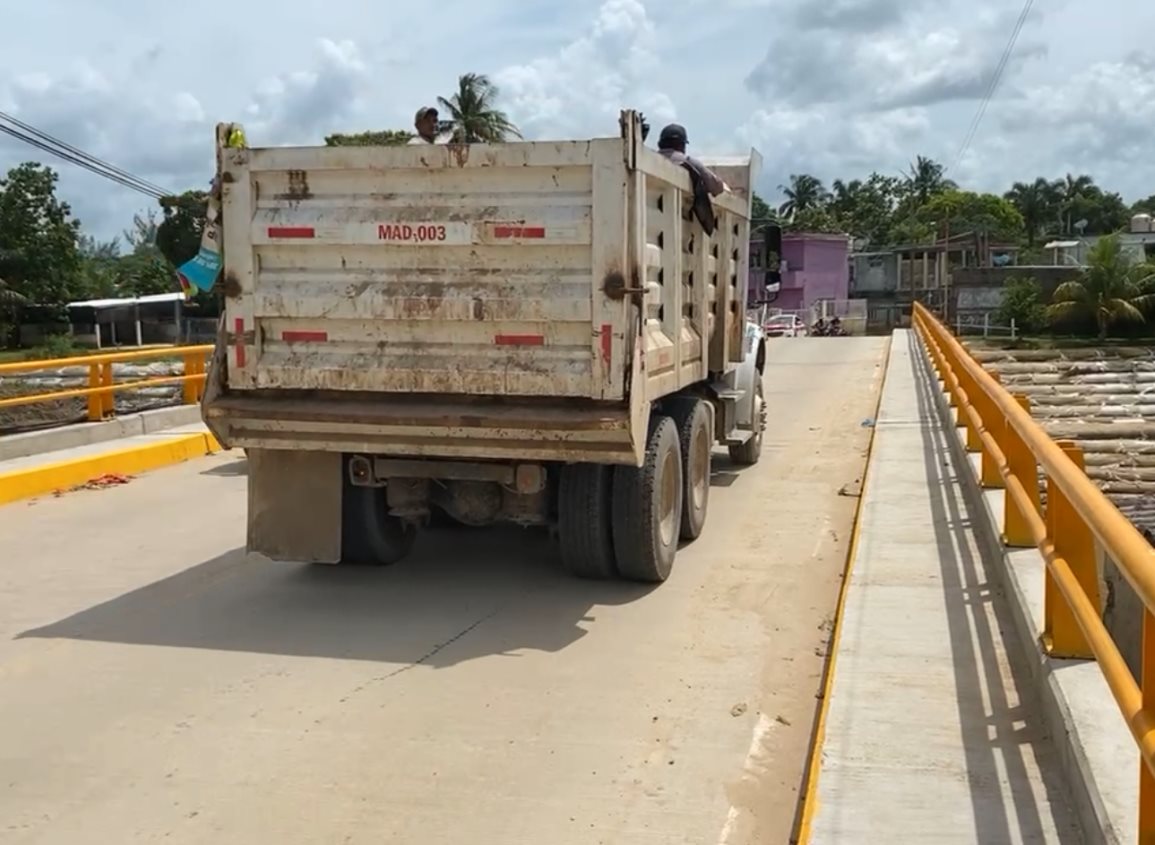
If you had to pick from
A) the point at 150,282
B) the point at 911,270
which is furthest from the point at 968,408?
the point at 150,282

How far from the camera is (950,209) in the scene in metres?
100

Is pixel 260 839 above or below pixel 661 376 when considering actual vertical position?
below

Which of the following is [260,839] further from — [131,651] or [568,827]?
[131,651]

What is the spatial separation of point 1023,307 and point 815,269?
69.3ft

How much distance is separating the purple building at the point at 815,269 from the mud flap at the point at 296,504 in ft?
196

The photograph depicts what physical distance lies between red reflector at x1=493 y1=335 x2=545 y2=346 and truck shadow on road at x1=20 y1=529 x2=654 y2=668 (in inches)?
61.6

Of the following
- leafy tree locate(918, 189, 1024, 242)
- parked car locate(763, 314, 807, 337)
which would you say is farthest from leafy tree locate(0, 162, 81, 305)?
leafy tree locate(918, 189, 1024, 242)

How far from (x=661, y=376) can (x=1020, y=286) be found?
48225 millimetres

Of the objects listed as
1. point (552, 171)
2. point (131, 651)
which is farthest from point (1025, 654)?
point (131, 651)

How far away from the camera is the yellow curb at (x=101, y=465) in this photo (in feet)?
35.2

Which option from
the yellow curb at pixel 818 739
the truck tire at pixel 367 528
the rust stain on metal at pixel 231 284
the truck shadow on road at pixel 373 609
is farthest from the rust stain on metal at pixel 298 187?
the yellow curb at pixel 818 739

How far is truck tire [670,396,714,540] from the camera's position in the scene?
823 cm

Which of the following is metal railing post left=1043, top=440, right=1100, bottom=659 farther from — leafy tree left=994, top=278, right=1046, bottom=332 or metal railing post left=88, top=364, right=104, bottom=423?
leafy tree left=994, top=278, right=1046, bottom=332

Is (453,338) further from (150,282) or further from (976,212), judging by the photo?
(976,212)
